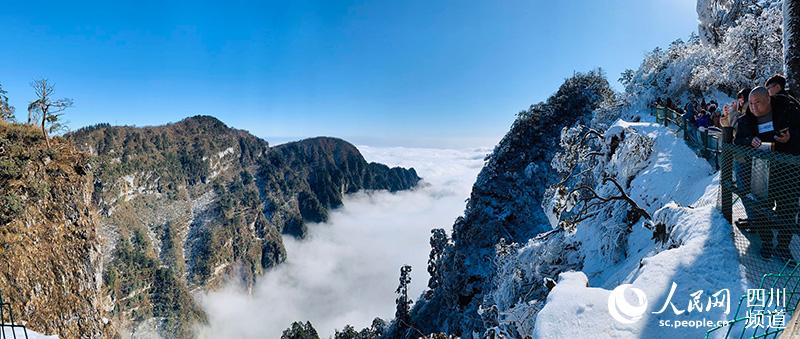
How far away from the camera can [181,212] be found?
319ft

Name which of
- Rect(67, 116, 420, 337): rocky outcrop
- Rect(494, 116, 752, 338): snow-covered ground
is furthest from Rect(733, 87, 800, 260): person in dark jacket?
Rect(67, 116, 420, 337): rocky outcrop

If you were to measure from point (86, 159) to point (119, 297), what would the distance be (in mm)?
65066

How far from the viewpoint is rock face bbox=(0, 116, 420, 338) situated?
1430cm

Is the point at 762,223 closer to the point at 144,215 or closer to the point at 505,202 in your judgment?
the point at 505,202

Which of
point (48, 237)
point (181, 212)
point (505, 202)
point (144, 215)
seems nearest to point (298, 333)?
point (505, 202)

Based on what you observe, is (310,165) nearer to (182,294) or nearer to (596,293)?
(182,294)

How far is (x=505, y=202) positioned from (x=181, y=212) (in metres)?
90.6

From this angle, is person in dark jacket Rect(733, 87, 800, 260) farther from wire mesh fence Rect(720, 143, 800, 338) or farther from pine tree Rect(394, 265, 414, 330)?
pine tree Rect(394, 265, 414, 330)

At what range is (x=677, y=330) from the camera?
452 centimetres

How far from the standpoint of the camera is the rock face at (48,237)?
13305 mm

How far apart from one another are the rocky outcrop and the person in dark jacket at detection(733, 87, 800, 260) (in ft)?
189

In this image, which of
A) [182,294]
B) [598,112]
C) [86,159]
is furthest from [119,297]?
[598,112]

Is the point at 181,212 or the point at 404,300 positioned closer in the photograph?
the point at 404,300

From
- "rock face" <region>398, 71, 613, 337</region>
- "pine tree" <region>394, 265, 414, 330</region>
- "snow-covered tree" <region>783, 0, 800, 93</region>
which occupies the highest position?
"snow-covered tree" <region>783, 0, 800, 93</region>
